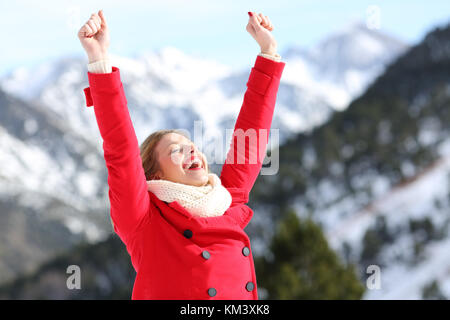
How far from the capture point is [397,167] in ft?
128

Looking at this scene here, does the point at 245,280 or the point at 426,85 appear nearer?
the point at 245,280

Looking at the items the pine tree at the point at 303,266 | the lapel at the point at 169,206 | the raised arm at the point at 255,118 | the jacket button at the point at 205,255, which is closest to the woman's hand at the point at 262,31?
the raised arm at the point at 255,118

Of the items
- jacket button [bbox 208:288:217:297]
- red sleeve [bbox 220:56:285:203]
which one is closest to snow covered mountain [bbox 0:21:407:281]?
red sleeve [bbox 220:56:285:203]

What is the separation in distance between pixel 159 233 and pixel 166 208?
0.26ft

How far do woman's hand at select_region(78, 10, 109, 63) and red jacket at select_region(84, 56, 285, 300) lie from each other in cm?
5

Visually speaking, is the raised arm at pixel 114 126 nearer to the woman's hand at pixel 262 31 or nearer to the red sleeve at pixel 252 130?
the red sleeve at pixel 252 130

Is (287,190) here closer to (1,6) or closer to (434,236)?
(434,236)

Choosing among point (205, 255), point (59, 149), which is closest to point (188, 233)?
point (205, 255)

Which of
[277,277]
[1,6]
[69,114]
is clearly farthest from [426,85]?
[69,114]

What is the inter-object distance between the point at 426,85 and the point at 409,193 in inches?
539

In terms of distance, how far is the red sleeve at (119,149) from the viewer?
5.80 ft

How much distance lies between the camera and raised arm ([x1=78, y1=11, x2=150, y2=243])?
69.5 inches

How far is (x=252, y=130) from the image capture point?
226cm

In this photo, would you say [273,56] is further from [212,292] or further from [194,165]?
[212,292]
